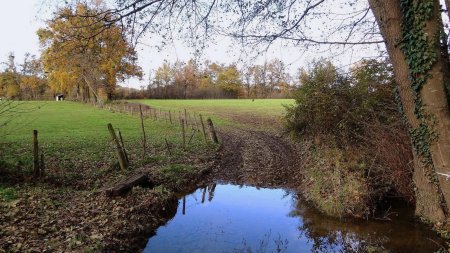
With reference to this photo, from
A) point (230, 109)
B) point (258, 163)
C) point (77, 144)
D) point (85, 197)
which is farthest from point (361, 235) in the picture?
point (230, 109)

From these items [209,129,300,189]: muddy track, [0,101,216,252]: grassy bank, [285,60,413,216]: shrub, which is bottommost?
[209,129,300,189]: muddy track

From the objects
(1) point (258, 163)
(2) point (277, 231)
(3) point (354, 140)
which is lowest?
(2) point (277, 231)

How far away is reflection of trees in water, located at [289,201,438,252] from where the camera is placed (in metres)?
8.05

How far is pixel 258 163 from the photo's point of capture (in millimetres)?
16266

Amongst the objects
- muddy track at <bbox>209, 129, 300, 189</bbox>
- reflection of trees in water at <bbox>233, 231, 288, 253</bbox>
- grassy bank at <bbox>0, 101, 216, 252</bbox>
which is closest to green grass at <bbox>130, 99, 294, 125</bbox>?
muddy track at <bbox>209, 129, 300, 189</bbox>

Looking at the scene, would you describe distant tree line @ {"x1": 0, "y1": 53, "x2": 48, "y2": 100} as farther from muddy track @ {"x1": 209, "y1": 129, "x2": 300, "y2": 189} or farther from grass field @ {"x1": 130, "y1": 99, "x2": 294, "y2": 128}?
→ muddy track @ {"x1": 209, "y1": 129, "x2": 300, "y2": 189}

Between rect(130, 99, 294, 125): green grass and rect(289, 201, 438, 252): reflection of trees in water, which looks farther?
rect(130, 99, 294, 125): green grass

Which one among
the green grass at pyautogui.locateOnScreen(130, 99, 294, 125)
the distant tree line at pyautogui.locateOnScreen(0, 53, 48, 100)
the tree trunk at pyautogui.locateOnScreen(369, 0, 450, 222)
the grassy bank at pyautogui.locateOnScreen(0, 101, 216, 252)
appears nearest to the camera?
the tree trunk at pyautogui.locateOnScreen(369, 0, 450, 222)

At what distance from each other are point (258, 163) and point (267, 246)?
26.8ft

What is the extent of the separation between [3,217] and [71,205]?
5.55ft

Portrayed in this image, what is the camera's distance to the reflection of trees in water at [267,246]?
7.98 metres

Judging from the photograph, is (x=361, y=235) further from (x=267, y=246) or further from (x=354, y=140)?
(x=354, y=140)

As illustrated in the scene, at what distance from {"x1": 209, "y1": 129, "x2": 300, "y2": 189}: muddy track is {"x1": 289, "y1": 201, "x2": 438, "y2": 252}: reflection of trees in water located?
3.51 metres

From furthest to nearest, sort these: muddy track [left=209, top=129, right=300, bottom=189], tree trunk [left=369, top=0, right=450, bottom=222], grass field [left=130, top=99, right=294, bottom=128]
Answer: grass field [left=130, top=99, right=294, bottom=128]
muddy track [left=209, top=129, right=300, bottom=189]
tree trunk [left=369, top=0, right=450, bottom=222]
